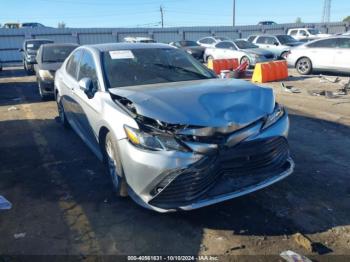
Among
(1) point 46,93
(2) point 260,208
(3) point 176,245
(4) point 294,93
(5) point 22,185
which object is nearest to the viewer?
(3) point 176,245

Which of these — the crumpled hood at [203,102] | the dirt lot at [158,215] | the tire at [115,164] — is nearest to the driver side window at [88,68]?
the crumpled hood at [203,102]

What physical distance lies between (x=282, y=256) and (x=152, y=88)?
233 centimetres

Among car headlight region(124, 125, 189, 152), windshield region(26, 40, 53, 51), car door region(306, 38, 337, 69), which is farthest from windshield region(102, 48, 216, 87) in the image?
windshield region(26, 40, 53, 51)

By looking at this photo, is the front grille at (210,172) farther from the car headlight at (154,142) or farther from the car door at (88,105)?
the car door at (88,105)

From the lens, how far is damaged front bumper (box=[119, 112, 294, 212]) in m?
3.21

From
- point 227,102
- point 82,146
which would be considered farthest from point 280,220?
point 82,146

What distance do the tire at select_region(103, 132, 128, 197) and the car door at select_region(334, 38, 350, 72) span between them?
11.4 meters

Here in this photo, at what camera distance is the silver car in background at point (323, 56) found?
13.0m

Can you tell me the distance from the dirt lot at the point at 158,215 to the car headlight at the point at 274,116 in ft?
2.93

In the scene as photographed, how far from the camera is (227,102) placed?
3631 millimetres

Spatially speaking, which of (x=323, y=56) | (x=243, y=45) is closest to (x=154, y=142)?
(x=323, y=56)

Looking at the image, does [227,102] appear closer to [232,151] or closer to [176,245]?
[232,151]

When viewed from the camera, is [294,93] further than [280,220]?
Yes

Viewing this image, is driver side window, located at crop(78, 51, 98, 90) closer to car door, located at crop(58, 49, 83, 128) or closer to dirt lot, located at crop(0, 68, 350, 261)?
car door, located at crop(58, 49, 83, 128)
